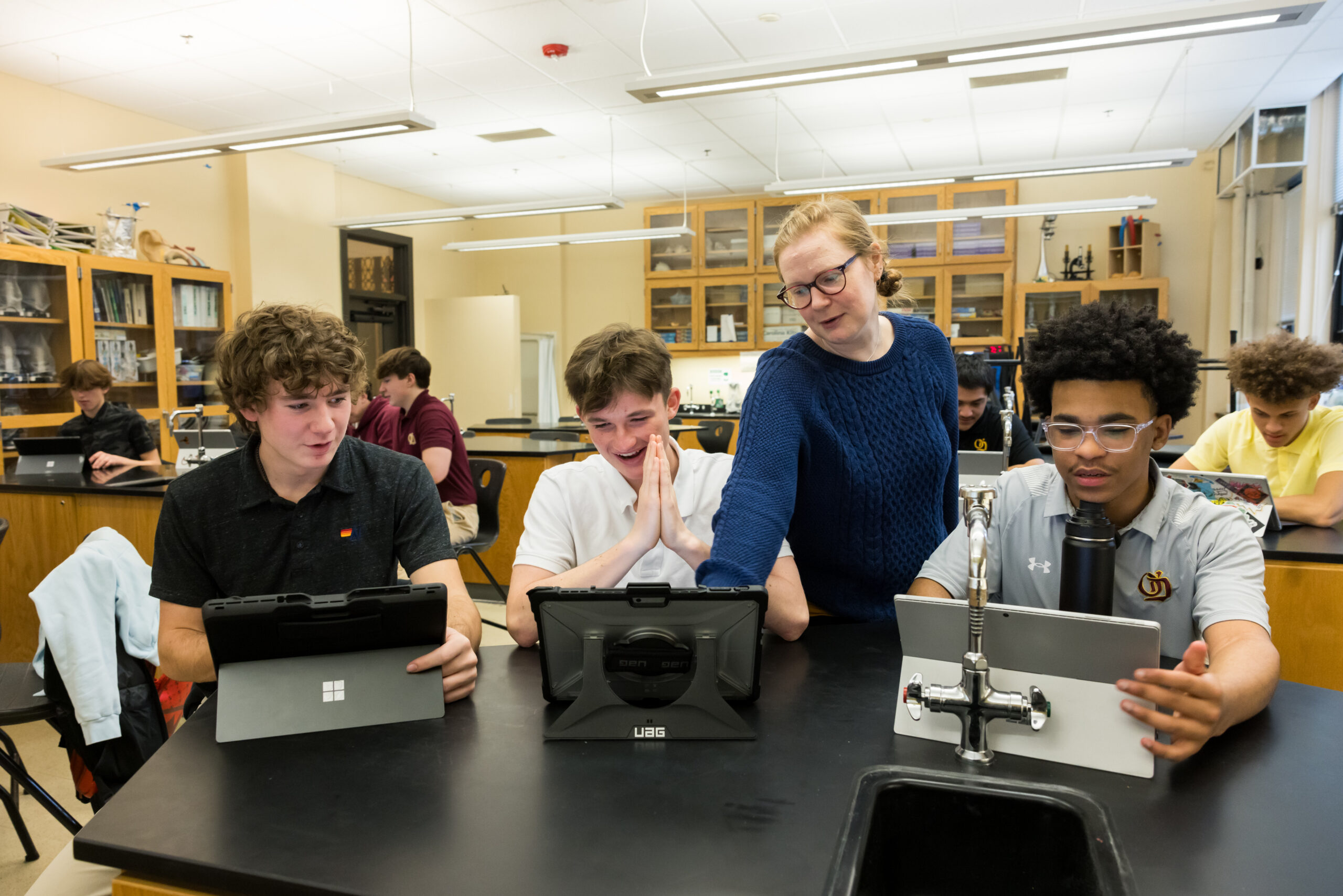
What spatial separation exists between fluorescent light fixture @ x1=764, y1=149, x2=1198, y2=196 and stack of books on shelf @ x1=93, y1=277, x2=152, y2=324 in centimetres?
405

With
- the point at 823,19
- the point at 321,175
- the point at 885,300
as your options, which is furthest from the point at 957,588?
the point at 321,175

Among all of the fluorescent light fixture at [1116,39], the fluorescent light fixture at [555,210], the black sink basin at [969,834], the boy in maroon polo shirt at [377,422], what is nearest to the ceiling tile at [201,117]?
the fluorescent light fixture at [555,210]

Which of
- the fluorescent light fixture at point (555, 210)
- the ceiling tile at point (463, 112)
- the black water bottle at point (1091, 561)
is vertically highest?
the ceiling tile at point (463, 112)

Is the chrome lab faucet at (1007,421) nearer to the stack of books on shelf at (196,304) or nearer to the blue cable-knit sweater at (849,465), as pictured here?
the blue cable-knit sweater at (849,465)

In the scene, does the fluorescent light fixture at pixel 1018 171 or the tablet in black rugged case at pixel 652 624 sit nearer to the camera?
the tablet in black rugged case at pixel 652 624

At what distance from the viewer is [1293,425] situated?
2.52m

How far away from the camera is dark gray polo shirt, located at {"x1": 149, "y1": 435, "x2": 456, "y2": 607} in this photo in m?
1.40

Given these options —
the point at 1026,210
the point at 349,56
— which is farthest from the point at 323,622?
the point at 1026,210

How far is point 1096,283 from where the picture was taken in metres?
6.78

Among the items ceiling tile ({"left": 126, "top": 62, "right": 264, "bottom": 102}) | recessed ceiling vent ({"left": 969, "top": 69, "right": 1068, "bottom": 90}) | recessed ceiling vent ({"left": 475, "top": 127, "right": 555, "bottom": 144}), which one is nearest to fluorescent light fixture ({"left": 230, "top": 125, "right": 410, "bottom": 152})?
ceiling tile ({"left": 126, "top": 62, "right": 264, "bottom": 102})

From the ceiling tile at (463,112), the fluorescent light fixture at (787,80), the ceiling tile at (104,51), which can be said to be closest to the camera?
the fluorescent light fixture at (787,80)

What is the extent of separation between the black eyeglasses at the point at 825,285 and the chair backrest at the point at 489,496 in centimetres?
243

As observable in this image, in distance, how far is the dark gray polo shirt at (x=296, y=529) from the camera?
140 centimetres

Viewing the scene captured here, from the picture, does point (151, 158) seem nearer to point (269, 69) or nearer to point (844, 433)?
point (269, 69)
